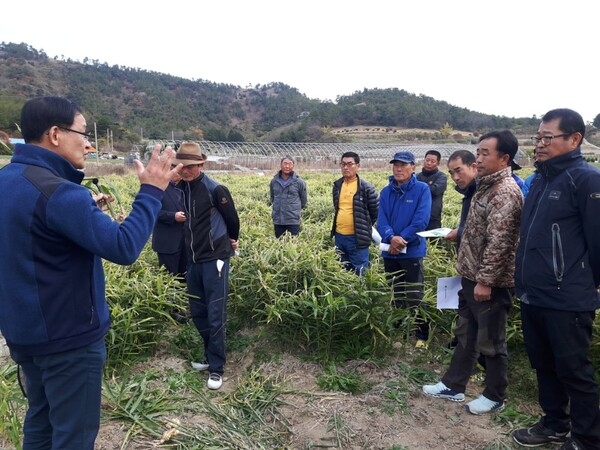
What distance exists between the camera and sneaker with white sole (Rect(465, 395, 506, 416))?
2941mm

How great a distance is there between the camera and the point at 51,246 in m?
1.75

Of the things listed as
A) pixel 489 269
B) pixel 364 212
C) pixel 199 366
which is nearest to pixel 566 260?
pixel 489 269

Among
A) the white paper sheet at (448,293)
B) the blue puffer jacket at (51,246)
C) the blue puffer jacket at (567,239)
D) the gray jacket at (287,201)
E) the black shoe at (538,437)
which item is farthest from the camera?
the gray jacket at (287,201)

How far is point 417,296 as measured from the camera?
12.9 feet

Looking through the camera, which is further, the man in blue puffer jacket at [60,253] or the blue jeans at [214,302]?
the blue jeans at [214,302]

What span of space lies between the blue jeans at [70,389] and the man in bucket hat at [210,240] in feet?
5.17

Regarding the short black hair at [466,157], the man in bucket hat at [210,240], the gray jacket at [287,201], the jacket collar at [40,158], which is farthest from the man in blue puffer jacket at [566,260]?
the gray jacket at [287,201]

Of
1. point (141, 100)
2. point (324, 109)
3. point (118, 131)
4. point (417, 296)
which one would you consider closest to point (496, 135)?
point (417, 296)

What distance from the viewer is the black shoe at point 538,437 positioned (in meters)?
2.63

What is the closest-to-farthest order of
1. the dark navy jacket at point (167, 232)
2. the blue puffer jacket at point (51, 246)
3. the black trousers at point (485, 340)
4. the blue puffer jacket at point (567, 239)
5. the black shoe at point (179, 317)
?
the blue puffer jacket at point (51, 246)
the blue puffer jacket at point (567, 239)
the black trousers at point (485, 340)
the black shoe at point (179, 317)
the dark navy jacket at point (167, 232)

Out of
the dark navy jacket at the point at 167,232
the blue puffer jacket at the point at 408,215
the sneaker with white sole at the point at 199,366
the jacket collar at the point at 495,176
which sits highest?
the jacket collar at the point at 495,176

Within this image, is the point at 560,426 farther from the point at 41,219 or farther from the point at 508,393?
the point at 41,219

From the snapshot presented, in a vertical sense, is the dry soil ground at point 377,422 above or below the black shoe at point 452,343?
below

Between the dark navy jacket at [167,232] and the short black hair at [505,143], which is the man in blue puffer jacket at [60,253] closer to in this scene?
the short black hair at [505,143]
